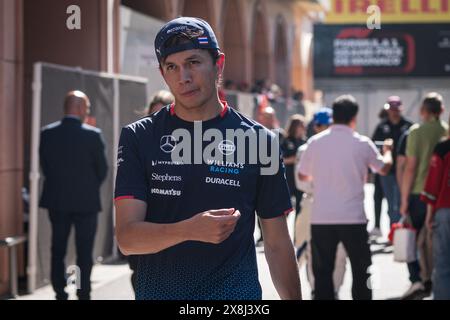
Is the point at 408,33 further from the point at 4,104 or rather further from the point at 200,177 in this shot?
the point at 200,177

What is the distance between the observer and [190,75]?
154 inches

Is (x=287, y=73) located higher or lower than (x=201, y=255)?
higher

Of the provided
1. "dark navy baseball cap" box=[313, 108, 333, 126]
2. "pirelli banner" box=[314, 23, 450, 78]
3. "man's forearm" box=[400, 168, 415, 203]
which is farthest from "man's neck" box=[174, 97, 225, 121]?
"pirelli banner" box=[314, 23, 450, 78]

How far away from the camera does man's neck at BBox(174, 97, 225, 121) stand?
3979 mm

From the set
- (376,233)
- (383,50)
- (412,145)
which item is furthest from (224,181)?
(383,50)

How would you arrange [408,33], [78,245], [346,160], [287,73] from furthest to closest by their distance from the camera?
[287,73]
[408,33]
[78,245]
[346,160]

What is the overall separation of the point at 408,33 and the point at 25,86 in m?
15.0

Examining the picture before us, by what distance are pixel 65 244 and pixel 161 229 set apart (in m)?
6.12

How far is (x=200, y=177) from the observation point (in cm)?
392

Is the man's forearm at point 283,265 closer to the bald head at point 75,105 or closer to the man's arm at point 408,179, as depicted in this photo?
the bald head at point 75,105

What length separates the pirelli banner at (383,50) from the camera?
26859 mm

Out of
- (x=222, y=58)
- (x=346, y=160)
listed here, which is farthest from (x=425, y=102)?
(x=222, y=58)

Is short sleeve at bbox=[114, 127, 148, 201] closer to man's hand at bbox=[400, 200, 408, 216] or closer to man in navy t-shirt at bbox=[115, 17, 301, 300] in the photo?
man in navy t-shirt at bbox=[115, 17, 301, 300]

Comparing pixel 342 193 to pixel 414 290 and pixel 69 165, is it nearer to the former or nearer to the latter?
pixel 414 290
